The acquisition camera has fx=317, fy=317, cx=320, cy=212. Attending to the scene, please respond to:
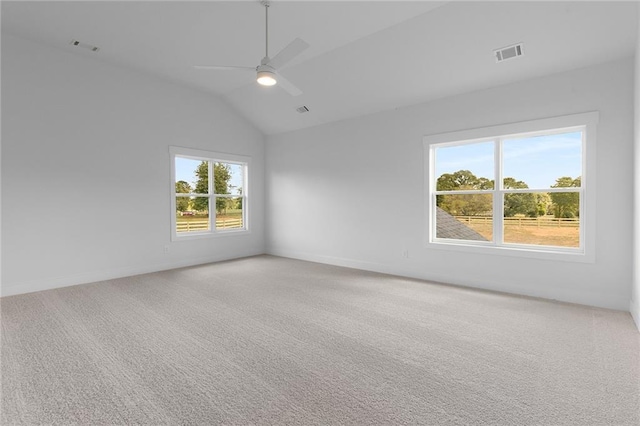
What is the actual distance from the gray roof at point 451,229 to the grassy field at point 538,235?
0.14 m

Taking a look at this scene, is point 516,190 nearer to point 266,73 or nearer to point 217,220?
point 266,73

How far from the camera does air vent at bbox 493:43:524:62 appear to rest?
3582 millimetres

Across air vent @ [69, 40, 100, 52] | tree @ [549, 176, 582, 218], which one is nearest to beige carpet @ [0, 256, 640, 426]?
tree @ [549, 176, 582, 218]

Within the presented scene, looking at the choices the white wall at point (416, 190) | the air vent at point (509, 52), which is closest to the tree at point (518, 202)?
the white wall at point (416, 190)

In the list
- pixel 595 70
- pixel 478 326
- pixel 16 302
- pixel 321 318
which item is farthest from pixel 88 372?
pixel 595 70

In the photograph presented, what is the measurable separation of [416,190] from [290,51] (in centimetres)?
292

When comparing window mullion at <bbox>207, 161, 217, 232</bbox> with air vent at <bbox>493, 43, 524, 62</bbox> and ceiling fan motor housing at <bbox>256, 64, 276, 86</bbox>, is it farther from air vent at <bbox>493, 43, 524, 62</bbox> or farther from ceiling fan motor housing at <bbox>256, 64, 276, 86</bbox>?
air vent at <bbox>493, 43, 524, 62</bbox>

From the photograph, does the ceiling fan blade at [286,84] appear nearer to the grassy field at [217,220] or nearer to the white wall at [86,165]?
the white wall at [86,165]

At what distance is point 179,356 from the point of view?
2.49m

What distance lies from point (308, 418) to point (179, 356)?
1.26m

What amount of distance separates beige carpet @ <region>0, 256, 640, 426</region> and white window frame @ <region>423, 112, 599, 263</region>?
2.16 feet

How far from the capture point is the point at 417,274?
5.00 meters

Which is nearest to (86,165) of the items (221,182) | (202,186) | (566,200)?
(202,186)

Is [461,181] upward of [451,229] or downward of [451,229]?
upward
